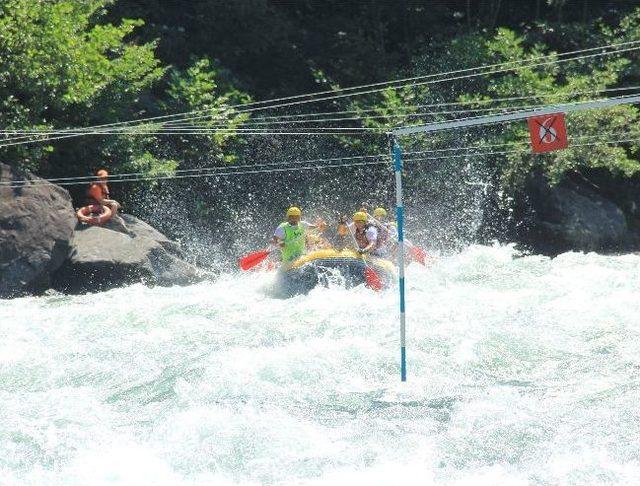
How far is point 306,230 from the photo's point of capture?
60.9 feet

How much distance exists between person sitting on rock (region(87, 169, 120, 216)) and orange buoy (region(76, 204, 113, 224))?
0.19 feet

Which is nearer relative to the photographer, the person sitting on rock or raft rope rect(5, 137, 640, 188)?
the person sitting on rock

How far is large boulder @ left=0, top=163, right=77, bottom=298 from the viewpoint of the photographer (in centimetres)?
1680

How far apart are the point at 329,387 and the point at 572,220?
1063 cm

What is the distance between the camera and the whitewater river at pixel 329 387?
9805 millimetres

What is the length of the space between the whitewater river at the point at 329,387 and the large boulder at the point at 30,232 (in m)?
0.60

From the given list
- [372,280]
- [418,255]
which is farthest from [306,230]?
[372,280]

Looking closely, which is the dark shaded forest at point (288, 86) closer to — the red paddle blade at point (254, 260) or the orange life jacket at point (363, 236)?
the red paddle blade at point (254, 260)

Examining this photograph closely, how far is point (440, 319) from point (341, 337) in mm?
1397

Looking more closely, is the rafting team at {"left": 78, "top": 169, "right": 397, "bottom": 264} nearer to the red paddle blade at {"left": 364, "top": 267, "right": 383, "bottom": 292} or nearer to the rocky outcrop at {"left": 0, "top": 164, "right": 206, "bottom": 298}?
the rocky outcrop at {"left": 0, "top": 164, "right": 206, "bottom": 298}

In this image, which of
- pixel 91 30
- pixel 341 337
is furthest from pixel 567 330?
pixel 91 30

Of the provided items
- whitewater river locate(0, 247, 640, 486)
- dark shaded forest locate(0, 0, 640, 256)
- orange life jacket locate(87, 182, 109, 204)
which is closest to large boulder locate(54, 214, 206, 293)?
orange life jacket locate(87, 182, 109, 204)

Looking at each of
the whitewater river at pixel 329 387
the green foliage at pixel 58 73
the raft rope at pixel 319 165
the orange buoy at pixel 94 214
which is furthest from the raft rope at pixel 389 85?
the whitewater river at pixel 329 387

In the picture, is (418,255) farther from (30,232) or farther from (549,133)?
(549,133)
